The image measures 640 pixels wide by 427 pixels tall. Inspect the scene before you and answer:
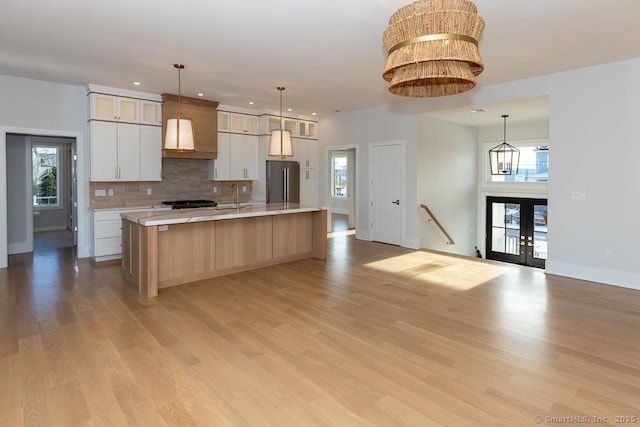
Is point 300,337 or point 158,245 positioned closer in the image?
point 300,337

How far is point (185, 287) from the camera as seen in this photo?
4.62 metres

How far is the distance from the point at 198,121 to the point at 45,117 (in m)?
2.32

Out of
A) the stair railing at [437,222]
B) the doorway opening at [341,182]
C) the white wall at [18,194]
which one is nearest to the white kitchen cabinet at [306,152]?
the doorway opening at [341,182]

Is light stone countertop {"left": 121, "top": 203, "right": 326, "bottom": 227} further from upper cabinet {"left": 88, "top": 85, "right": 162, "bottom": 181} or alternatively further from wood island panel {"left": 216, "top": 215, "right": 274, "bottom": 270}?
upper cabinet {"left": 88, "top": 85, "right": 162, "bottom": 181}

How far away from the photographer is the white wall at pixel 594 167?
466cm

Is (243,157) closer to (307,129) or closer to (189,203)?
(189,203)

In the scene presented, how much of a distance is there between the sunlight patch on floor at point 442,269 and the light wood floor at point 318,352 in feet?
0.37

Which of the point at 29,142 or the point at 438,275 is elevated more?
the point at 29,142

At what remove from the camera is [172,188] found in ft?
23.4

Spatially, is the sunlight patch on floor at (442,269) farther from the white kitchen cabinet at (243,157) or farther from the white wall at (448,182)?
the white kitchen cabinet at (243,157)

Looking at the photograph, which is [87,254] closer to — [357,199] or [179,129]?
[179,129]

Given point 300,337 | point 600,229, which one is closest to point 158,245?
point 300,337

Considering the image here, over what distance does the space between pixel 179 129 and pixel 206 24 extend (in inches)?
53.9

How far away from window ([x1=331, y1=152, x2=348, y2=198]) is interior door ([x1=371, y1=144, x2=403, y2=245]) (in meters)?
4.67
